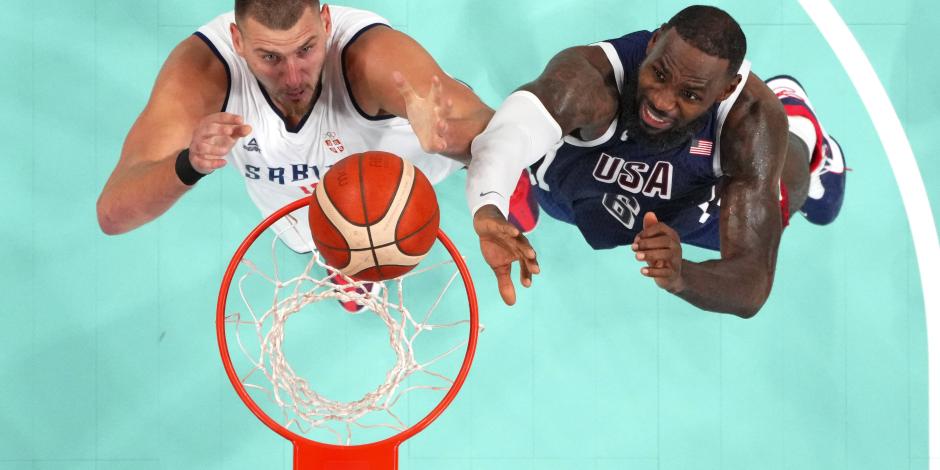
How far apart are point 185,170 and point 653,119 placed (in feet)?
4.95

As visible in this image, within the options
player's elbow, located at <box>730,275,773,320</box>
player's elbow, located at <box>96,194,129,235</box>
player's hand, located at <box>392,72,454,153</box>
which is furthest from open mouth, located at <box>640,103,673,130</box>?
player's elbow, located at <box>96,194,129,235</box>

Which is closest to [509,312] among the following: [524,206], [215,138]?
[524,206]

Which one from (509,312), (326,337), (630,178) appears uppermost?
(630,178)

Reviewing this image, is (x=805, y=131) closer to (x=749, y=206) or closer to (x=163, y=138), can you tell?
(x=749, y=206)

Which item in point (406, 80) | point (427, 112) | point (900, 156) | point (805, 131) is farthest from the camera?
point (900, 156)

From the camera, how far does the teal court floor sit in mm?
3844

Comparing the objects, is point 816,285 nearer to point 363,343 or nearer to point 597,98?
point 597,98

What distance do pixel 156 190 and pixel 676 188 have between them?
71.8 inches

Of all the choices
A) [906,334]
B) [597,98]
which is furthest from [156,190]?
[906,334]

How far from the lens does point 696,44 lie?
2574 mm

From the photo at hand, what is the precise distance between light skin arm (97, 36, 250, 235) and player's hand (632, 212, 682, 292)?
1.37m

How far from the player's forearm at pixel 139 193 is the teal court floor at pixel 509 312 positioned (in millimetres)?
1171

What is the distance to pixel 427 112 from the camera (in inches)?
96.1

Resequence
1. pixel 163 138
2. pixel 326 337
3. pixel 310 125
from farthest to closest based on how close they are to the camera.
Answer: pixel 326 337 → pixel 310 125 → pixel 163 138
